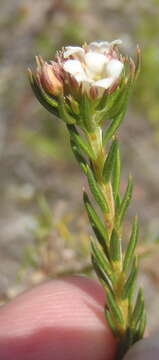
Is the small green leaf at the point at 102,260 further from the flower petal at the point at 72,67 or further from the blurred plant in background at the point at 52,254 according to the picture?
the blurred plant in background at the point at 52,254

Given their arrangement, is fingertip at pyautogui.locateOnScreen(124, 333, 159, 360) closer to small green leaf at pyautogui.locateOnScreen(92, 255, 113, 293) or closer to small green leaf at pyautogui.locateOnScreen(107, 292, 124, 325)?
small green leaf at pyautogui.locateOnScreen(107, 292, 124, 325)

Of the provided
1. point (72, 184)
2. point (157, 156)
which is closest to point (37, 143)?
point (72, 184)

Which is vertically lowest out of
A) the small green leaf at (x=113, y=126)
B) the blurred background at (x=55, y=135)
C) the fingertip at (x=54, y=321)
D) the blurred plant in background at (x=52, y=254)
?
the blurred background at (x=55, y=135)

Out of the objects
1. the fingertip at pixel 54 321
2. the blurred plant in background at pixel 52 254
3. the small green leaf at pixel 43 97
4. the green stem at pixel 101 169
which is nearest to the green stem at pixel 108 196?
the green stem at pixel 101 169

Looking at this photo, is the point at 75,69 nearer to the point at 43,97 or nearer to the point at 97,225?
the point at 43,97

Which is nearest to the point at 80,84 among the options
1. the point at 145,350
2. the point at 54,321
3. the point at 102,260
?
the point at 102,260

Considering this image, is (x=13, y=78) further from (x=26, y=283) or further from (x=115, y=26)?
(x=26, y=283)
